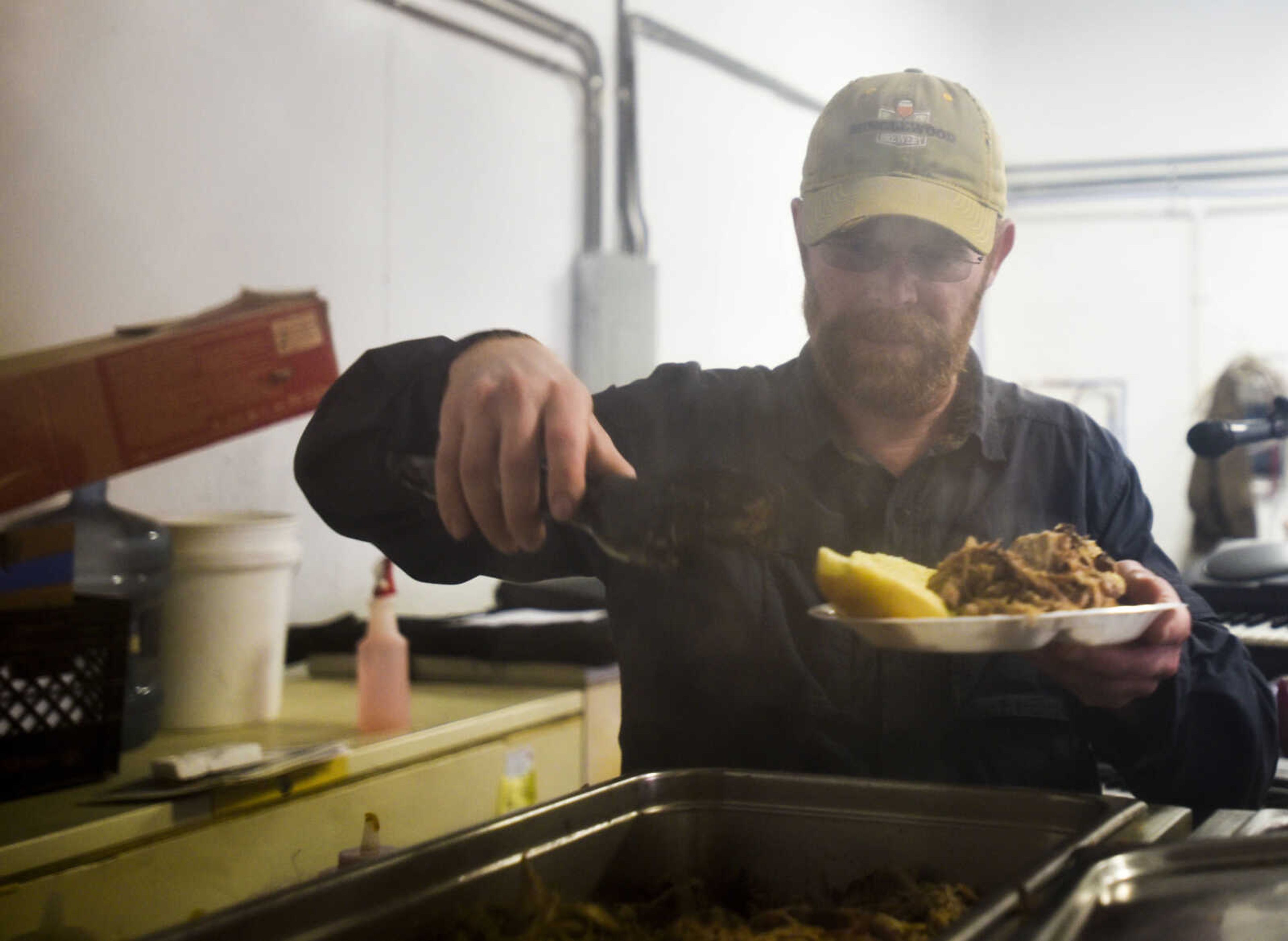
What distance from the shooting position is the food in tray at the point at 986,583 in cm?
88

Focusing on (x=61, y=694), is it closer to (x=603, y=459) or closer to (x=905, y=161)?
(x=603, y=459)

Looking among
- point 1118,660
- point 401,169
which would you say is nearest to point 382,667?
point 401,169

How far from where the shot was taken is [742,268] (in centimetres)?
Answer: 133

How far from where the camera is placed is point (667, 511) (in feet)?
3.38

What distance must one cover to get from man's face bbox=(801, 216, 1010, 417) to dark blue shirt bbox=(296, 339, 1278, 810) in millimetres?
41

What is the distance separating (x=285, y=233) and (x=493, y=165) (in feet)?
0.82

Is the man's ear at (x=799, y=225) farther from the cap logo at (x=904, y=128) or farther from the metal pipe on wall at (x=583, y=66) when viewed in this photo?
the metal pipe on wall at (x=583, y=66)

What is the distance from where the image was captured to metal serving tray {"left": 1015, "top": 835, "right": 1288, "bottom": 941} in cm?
67

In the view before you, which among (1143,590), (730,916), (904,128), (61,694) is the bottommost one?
(730,916)

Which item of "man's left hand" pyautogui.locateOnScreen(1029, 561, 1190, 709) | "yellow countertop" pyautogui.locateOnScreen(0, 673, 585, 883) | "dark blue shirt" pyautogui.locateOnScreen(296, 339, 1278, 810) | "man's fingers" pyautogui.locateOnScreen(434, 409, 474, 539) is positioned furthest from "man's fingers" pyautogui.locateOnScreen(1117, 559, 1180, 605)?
"yellow countertop" pyautogui.locateOnScreen(0, 673, 585, 883)

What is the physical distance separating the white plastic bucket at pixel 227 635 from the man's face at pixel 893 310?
0.59 metres

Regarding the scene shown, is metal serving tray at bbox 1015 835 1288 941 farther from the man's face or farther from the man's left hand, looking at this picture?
the man's face

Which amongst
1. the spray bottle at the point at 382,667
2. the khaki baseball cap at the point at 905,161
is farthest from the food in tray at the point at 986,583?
the spray bottle at the point at 382,667

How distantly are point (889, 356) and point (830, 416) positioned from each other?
0.30 ft
